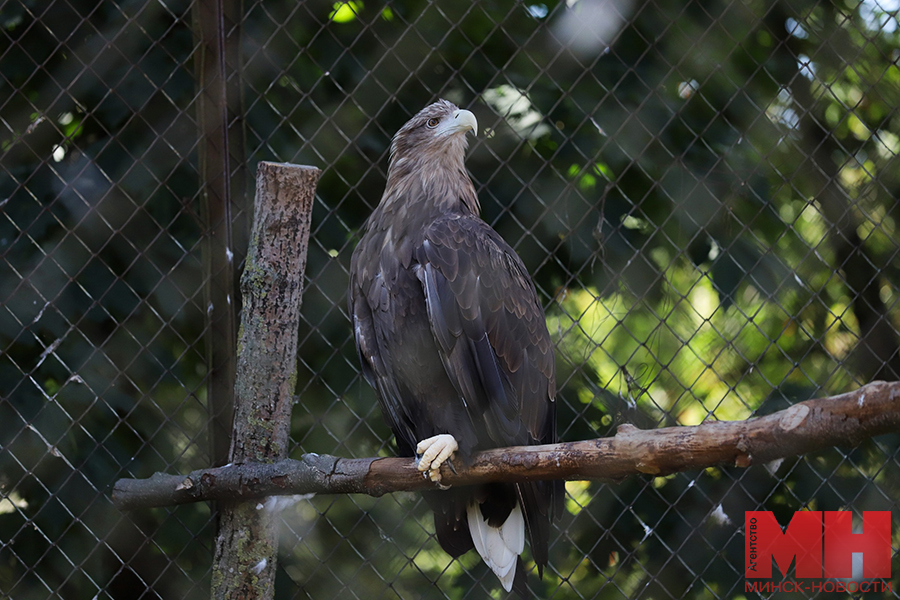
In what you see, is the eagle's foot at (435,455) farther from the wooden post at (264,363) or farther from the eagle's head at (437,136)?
the eagle's head at (437,136)

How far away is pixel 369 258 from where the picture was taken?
5.95ft

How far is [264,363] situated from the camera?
176cm

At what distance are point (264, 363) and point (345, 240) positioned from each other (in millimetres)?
600

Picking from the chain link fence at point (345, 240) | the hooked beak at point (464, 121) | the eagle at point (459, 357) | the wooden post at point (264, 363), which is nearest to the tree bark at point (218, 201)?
the chain link fence at point (345, 240)

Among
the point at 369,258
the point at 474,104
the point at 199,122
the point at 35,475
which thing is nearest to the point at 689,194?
the point at 474,104

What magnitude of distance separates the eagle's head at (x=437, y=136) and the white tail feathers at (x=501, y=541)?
0.97 meters

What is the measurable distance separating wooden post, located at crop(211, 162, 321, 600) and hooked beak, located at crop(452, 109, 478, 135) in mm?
449

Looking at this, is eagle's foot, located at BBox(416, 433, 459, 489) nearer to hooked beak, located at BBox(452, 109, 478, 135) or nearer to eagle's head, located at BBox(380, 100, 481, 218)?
eagle's head, located at BBox(380, 100, 481, 218)

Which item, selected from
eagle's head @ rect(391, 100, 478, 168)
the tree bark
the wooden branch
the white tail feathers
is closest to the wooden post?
the wooden branch

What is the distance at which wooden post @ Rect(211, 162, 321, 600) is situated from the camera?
5.63ft

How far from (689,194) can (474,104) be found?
0.73 meters

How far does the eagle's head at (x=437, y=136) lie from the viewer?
6.55 ft

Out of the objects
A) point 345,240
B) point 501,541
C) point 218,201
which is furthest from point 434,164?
point 501,541

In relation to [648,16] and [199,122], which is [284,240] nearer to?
[199,122]
